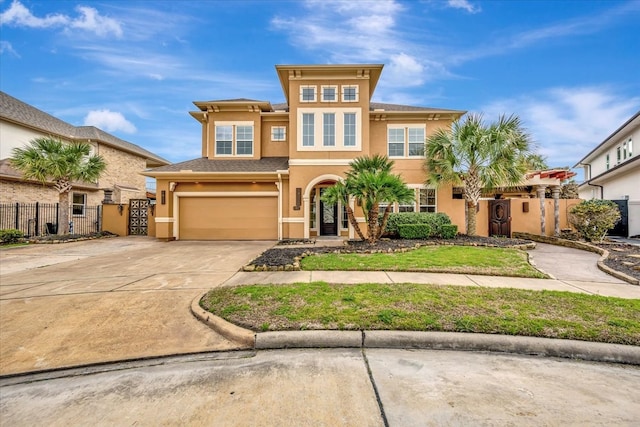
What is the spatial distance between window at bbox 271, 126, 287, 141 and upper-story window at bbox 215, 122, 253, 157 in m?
1.21

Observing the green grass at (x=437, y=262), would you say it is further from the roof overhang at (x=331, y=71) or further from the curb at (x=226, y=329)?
the roof overhang at (x=331, y=71)

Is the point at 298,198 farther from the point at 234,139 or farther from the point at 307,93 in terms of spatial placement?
the point at 234,139

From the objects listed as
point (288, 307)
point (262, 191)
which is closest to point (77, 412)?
point (288, 307)

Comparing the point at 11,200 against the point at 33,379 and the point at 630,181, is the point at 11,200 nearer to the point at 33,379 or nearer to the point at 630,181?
the point at 33,379

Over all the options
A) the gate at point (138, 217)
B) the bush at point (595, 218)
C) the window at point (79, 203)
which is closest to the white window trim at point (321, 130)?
the bush at point (595, 218)

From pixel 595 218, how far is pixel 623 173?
10.7m

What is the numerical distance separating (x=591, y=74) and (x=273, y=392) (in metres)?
29.4

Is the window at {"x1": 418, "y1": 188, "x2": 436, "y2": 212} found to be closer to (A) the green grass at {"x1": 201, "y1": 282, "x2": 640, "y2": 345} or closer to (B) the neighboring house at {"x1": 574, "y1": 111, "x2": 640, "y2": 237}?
(A) the green grass at {"x1": 201, "y1": 282, "x2": 640, "y2": 345}

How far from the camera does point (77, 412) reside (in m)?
2.34

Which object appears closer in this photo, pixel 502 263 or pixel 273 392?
pixel 273 392

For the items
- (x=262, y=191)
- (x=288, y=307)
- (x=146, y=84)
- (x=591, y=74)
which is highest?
(x=146, y=84)

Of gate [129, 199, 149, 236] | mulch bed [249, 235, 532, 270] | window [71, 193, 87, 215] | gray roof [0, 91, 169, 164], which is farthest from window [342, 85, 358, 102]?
window [71, 193, 87, 215]

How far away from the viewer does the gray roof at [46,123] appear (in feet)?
60.3

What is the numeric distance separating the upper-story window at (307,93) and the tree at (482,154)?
6328 mm
